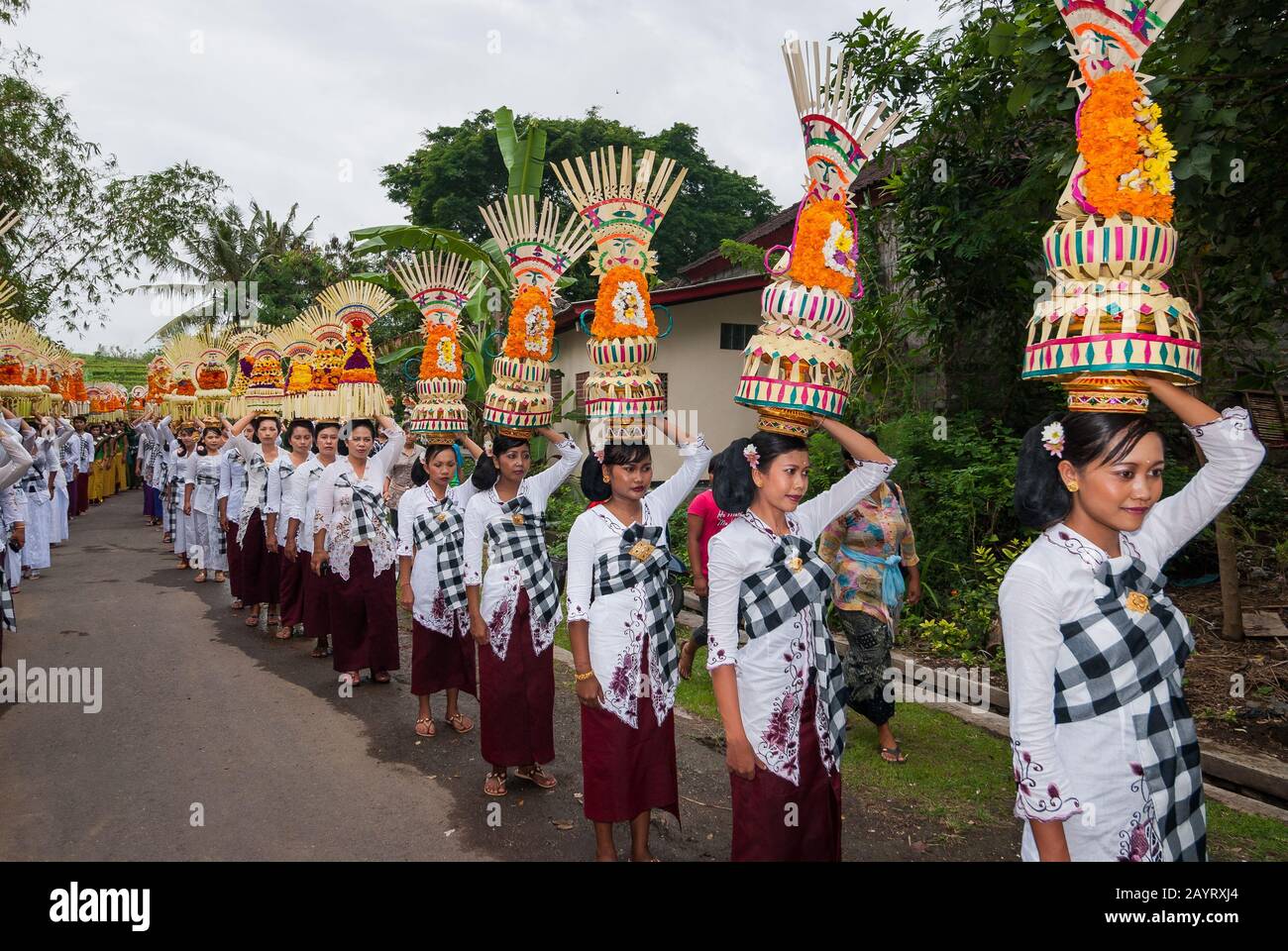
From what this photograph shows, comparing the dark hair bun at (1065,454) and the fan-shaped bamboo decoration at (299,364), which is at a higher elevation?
the fan-shaped bamboo decoration at (299,364)

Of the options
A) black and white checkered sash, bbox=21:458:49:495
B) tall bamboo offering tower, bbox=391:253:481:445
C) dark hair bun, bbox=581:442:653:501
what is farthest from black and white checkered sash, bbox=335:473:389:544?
black and white checkered sash, bbox=21:458:49:495

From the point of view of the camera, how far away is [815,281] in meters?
3.05

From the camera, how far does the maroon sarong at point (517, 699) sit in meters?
4.62

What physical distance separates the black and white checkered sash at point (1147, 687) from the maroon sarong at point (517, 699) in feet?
9.55

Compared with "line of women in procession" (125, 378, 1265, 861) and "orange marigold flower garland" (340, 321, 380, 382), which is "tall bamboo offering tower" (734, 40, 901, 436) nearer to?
"line of women in procession" (125, 378, 1265, 861)

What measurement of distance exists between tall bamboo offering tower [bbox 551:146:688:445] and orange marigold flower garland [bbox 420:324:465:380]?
1963 mm

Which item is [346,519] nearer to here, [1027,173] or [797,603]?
[797,603]

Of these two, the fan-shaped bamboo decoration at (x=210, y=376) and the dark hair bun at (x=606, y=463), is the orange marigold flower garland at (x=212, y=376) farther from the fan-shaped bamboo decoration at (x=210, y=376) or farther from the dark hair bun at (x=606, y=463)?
the dark hair bun at (x=606, y=463)

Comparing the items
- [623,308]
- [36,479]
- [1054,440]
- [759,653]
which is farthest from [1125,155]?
[36,479]

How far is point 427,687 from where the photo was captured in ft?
18.6

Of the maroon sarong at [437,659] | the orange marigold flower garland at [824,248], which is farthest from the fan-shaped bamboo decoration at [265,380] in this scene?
the orange marigold flower garland at [824,248]

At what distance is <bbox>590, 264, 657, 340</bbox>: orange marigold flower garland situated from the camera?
3.96 metres

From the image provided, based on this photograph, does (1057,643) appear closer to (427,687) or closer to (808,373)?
(808,373)

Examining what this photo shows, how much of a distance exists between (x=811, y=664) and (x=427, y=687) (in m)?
3.32
